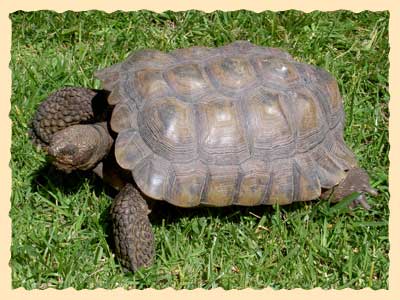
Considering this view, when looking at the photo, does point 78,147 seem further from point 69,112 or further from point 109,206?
point 69,112

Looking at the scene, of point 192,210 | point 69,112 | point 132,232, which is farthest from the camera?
point 69,112

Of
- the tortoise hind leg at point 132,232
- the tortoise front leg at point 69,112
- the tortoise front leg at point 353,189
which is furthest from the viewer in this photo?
the tortoise front leg at point 69,112

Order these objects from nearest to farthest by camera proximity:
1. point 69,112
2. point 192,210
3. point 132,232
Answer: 1. point 132,232
2. point 192,210
3. point 69,112

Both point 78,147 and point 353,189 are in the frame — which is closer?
point 78,147

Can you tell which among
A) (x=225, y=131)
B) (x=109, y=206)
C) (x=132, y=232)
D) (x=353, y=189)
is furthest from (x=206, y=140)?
(x=353, y=189)

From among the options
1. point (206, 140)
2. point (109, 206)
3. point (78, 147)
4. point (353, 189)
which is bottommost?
point (109, 206)

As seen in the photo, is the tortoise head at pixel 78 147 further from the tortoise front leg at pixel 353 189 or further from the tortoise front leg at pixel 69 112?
the tortoise front leg at pixel 353 189

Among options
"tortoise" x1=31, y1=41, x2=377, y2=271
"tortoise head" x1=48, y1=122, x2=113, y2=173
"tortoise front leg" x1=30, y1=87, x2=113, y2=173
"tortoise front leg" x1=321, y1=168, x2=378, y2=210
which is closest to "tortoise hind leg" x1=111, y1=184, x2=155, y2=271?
"tortoise" x1=31, y1=41, x2=377, y2=271

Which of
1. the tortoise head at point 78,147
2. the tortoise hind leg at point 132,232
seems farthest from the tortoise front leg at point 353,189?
the tortoise head at point 78,147
